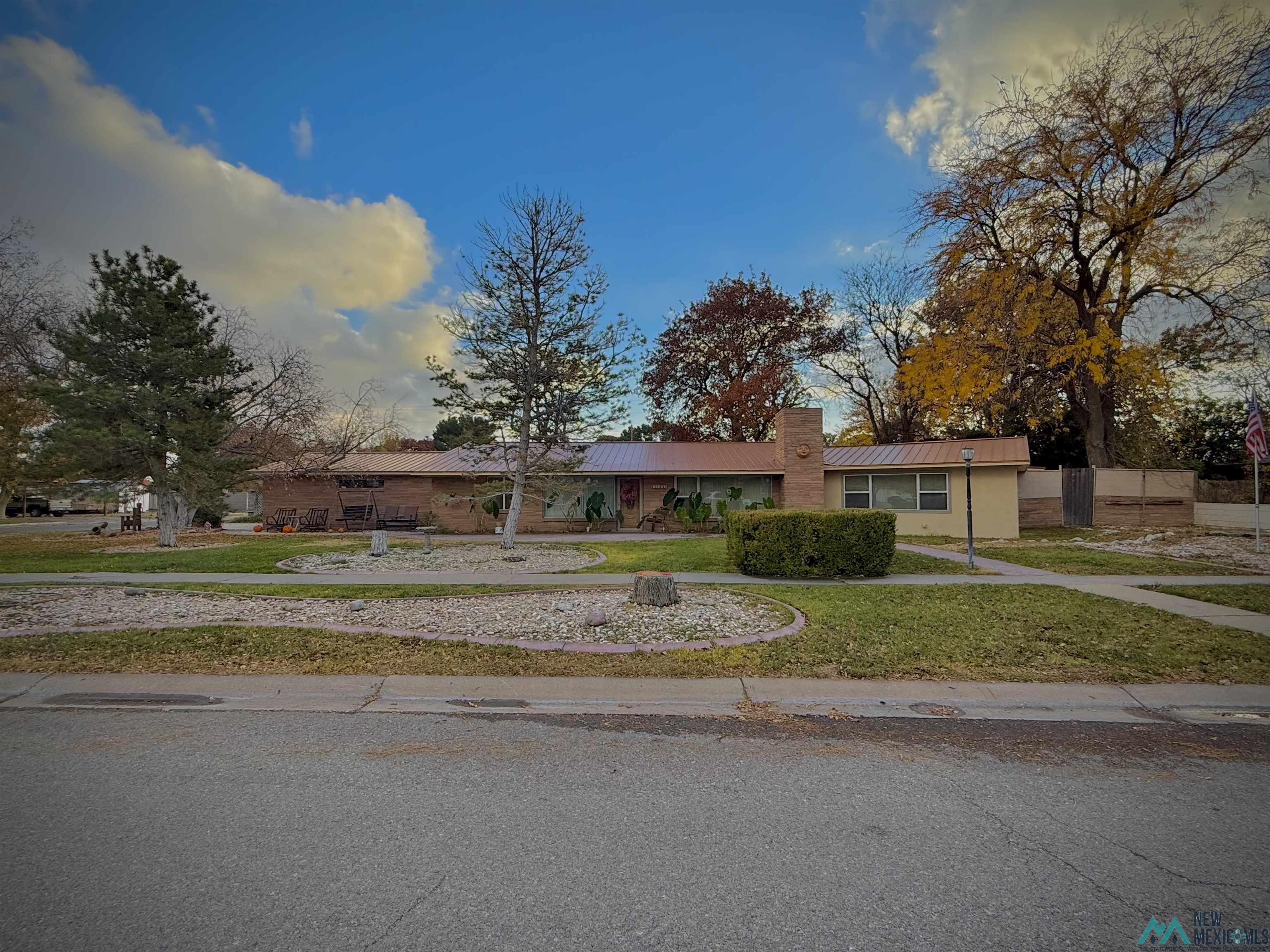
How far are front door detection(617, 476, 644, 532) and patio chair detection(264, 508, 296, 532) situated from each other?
12.9 meters

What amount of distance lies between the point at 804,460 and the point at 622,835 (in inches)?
747

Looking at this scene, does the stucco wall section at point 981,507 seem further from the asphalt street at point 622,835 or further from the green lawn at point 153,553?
the green lawn at point 153,553

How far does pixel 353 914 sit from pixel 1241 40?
25.6m

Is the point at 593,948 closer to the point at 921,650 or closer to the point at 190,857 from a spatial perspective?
the point at 190,857

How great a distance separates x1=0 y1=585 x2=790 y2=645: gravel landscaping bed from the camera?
277 inches

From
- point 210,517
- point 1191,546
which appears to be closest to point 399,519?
point 210,517

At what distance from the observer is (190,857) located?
2756mm

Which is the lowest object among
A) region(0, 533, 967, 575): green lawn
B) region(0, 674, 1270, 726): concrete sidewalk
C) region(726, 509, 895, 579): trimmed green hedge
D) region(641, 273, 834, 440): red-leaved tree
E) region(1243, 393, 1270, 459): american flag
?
region(0, 674, 1270, 726): concrete sidewalk

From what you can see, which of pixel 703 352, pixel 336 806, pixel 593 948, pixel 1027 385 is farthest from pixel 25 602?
pixel 703 352

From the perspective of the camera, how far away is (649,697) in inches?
203

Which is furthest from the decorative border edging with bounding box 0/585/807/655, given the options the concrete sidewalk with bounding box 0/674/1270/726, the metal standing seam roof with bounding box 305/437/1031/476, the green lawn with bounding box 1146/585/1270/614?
the metal standing seam roof with bounding box 305/437/1031/476

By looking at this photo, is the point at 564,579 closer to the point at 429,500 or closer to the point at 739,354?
the point at 429,500

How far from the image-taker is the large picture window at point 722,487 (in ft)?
75.0

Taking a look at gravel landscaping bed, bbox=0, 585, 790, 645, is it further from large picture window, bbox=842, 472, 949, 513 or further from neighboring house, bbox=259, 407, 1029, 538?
large picture window, bbox=842, 472, 949, 513
